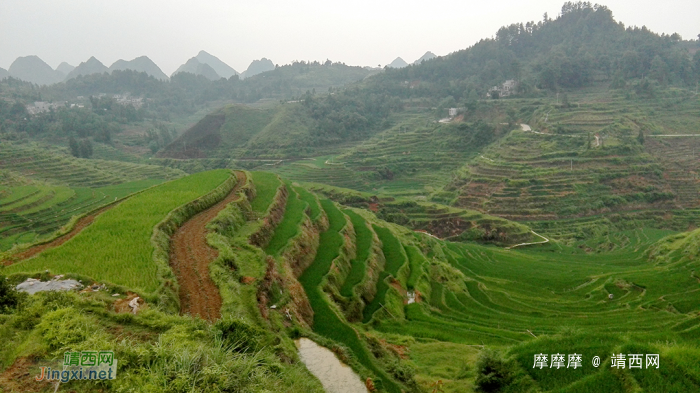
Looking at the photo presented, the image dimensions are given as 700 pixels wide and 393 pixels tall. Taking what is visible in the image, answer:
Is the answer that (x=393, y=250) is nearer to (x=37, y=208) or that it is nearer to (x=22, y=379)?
(x=22, y=379)

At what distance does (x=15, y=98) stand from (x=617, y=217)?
112143 millimetres

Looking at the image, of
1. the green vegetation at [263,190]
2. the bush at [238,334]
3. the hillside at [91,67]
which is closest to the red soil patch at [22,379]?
the bush at [238,334]

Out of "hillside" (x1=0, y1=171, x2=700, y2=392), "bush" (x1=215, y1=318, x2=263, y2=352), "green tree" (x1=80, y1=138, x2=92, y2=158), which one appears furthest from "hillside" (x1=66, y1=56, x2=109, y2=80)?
"bush" (x1=215, y1=318, x2=263, y2=352)

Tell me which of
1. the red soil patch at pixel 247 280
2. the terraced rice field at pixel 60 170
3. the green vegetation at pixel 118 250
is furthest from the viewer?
the terraced rice field at pixel 60 170

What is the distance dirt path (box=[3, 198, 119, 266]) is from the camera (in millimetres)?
10734

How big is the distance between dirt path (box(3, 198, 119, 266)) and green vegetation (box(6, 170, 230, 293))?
1.51ft

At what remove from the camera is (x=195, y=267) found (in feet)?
36.2

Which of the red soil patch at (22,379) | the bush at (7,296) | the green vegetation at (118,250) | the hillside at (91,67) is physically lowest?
the green vegetation at (118,250)

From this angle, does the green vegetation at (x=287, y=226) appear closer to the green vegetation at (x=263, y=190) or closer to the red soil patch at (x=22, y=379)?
the green vegetation at (x=263, y=190)

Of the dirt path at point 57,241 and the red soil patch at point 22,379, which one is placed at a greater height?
the red soil patch at point 22,379

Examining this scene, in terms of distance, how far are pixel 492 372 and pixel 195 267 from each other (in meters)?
7.59

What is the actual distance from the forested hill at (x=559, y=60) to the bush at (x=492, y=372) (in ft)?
239

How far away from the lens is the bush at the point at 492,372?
753 cm

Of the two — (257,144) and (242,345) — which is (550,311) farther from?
(257,144)
